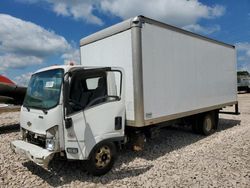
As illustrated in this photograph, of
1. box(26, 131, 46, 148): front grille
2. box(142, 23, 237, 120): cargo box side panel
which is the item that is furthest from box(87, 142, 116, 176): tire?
box(142, 23, 237, 120): cargo box side panel

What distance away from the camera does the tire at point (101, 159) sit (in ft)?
16.9

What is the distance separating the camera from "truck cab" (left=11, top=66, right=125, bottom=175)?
4.82 metres

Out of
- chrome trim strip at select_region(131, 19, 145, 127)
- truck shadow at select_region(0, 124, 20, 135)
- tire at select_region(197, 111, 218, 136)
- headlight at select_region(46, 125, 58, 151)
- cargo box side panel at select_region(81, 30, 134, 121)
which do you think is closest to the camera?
headlight at select_region(46, 125, 58, 151)

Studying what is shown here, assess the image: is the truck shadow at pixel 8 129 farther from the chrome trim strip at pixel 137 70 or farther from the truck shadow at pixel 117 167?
the chrome trim strip at pixel 137 70

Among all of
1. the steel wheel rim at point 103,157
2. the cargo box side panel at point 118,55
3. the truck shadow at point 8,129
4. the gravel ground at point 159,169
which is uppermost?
the cargo box side panel at point 118,55

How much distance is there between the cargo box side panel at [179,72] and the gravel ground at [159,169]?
1.16 metres

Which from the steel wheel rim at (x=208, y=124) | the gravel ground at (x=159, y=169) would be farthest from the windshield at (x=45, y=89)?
the steel wheel rim at (x=208, y=124)

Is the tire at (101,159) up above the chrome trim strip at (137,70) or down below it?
below

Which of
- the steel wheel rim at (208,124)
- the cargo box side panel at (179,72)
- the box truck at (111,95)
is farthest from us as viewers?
the steel wheel rim at (208,124)

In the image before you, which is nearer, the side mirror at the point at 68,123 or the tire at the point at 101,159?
the side mirror at the point at 68,123

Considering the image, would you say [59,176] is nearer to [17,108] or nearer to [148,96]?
[148,96]

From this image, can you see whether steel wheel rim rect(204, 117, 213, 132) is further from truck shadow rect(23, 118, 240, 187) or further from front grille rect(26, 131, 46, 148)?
front grille rect(26, 131, 46, 148)

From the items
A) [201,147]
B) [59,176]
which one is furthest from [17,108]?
[201,147]

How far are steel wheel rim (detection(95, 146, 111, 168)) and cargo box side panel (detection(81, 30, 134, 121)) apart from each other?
3.15 feet
